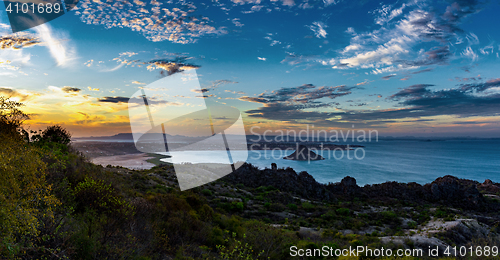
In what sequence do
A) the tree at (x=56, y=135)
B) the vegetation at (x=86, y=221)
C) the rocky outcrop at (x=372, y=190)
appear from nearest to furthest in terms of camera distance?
the vegetation at (x=86, y=221), the tree at (x=56, y=135), the rocky outcrop at (x=372, y=190)

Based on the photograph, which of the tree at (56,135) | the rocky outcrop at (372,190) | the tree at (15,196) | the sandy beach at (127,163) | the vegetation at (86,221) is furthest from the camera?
the sandy beach at (127,163)

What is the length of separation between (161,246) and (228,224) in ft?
24.0

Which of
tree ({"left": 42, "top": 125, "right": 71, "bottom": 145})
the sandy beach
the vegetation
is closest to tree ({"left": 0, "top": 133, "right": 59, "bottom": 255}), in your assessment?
the vegetation

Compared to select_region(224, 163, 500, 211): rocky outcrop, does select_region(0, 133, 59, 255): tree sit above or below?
above

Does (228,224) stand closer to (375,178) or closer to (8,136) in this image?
(8,136)

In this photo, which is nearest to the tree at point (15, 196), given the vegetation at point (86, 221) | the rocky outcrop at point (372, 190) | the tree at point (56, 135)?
the vegetation at point (86, 221)

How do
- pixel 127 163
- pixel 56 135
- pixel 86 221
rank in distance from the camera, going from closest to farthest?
pixel 86 221, pixel 56 135, pixel 127 163

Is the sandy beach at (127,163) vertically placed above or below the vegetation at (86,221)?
below

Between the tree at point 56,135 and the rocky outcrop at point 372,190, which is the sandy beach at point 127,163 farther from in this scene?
the rocky outcrop at point 372,190

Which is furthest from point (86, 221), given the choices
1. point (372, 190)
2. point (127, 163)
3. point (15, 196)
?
point (127, 163)

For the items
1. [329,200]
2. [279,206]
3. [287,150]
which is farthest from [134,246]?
[287,150]

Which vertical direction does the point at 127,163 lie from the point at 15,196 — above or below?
below

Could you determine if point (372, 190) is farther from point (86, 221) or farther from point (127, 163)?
point (127, 163)

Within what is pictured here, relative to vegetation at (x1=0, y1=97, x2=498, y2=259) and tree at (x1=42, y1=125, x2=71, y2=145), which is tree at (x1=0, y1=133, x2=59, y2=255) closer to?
vegetation at (x1=0, y1=97, x2=498, y2=259)
